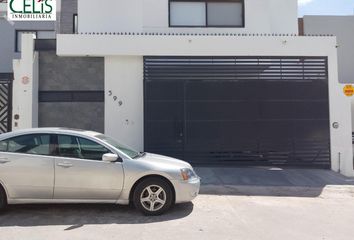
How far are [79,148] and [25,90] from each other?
6.32 meters

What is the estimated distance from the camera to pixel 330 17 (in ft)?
65.1

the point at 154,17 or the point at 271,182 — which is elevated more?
the point at 154,17

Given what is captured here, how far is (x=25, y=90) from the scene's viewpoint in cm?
1183

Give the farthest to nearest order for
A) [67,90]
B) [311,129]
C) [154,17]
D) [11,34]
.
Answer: [11,34] < [154,17] < [67,90] < [311,129]

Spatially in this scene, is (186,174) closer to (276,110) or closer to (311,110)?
(276,110)

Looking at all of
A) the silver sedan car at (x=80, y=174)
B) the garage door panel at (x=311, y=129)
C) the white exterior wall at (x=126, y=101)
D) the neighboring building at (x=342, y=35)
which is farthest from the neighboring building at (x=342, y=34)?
the silver sedan car at (x=80, y=174)

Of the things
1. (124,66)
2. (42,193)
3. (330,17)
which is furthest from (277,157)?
(330,17)

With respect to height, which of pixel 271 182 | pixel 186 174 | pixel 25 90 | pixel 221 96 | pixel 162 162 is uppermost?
pixel 25 90

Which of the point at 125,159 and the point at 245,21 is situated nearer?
the point at 125,159

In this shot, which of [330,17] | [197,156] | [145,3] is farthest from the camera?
[330,17]

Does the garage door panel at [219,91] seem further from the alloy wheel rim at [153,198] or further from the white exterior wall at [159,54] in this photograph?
the alloy wheel rim at [153,198]

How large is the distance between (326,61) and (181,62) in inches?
192

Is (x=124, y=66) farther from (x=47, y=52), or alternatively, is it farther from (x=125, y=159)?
(x=125, y=159)

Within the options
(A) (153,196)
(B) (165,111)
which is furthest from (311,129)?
(A) (153,196)
